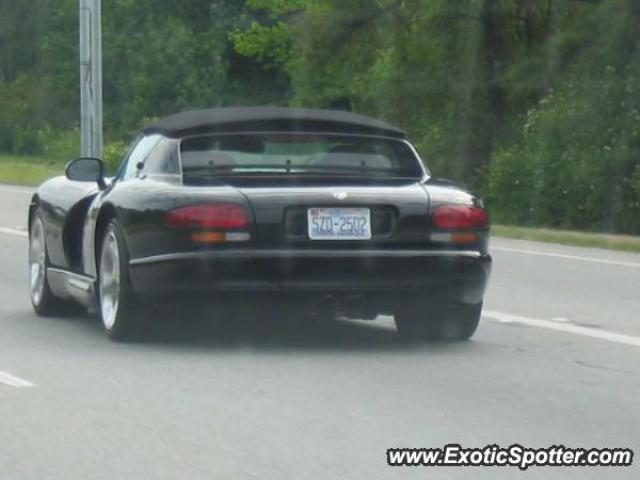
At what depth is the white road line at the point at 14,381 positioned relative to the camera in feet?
31.0

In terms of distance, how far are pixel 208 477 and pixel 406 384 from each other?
2619 mm

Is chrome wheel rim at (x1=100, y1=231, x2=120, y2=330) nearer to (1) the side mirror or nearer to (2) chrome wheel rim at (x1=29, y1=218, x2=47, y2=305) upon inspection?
(1) the side mirror

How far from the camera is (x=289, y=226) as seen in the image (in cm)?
1034

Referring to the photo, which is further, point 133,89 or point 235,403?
point 133,89

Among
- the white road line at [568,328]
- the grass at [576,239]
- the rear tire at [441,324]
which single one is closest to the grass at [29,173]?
the grass at [576,239]

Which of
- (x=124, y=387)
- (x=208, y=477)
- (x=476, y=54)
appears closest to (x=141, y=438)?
(x=208, y=477)

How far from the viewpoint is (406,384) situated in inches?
371

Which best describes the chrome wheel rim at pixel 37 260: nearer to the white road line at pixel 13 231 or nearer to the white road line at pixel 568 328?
the white road line at pixel 568 328

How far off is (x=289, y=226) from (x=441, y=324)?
4.71 ft

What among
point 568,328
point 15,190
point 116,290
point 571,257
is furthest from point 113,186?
point 15,190

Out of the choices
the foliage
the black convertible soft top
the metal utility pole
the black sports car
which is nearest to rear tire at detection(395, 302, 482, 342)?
the black sports car

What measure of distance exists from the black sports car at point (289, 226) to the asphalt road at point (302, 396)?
13.1 inches

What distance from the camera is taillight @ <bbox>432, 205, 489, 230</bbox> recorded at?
10.6 meters

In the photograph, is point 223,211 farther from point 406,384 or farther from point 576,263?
point 576,263
